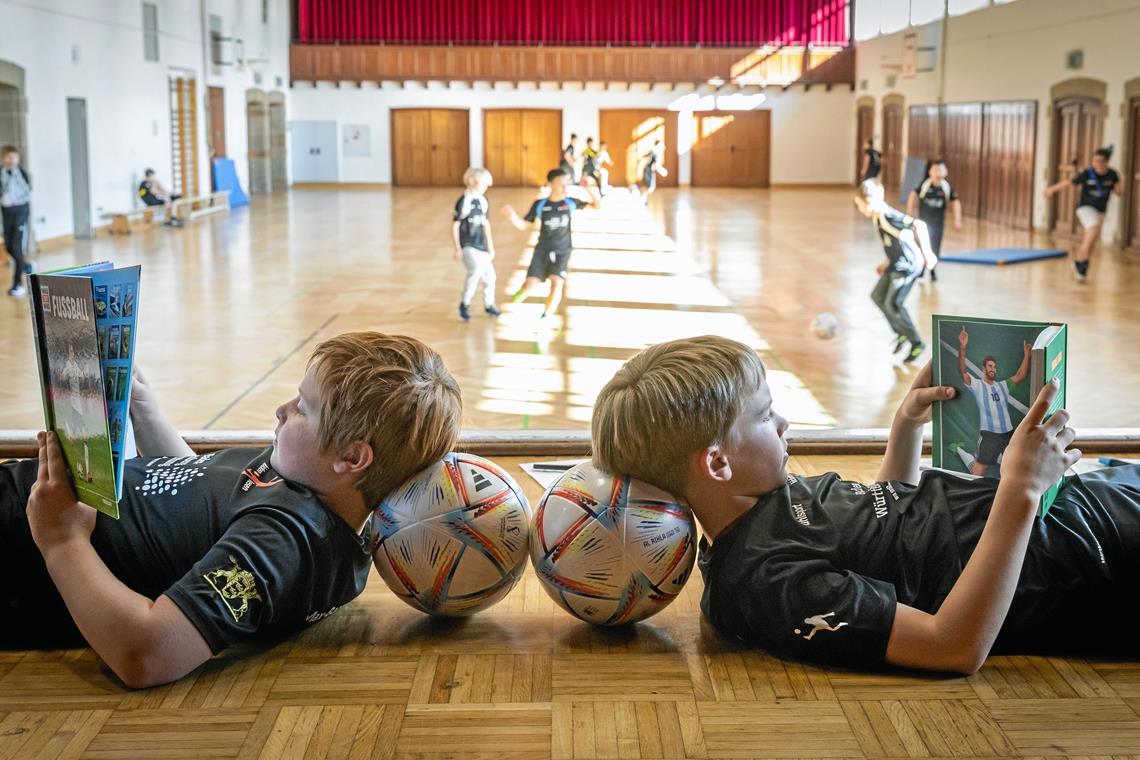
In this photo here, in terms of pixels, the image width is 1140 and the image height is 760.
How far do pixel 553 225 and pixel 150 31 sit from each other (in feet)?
51.5

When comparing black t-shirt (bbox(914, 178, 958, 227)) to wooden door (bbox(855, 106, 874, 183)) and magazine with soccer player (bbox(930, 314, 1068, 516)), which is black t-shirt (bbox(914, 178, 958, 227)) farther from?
wooden door (bbox(855, 106, 874, 183))

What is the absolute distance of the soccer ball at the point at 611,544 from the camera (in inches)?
120

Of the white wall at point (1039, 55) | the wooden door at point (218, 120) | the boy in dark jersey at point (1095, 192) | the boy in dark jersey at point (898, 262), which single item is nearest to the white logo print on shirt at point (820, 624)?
the boy in dark jersey at point (898, 262)

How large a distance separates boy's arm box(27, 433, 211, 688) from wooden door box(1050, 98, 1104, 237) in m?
19.6

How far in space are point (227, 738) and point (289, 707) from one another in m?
0.19

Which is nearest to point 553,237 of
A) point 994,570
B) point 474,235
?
point 474,235

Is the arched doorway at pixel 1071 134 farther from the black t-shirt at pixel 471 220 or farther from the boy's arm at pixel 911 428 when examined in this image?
the boy's arm at pixel 911 428

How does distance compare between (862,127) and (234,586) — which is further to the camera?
(862,127)

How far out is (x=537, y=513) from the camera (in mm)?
3205

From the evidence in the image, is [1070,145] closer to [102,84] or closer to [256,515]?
[102,84]

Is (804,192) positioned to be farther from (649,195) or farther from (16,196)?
(16,196)

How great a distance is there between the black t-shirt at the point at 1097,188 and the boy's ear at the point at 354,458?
15.0 m

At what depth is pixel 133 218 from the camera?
77.5ft

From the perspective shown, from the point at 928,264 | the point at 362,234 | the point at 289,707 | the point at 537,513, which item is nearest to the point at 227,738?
the point at 289,707
